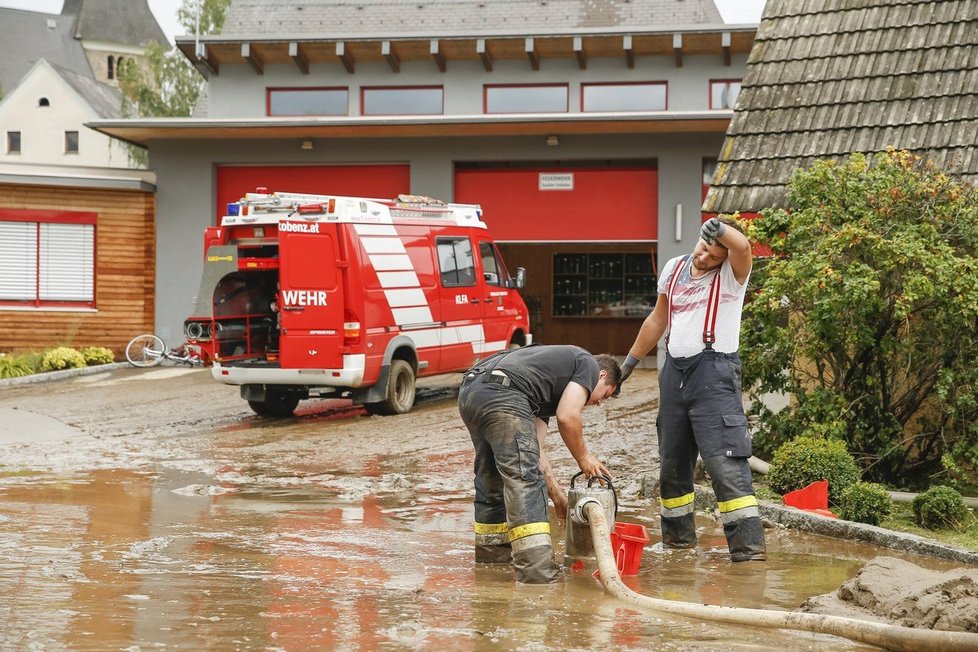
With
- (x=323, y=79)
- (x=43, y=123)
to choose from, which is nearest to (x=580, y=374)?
(x=323, y=79)

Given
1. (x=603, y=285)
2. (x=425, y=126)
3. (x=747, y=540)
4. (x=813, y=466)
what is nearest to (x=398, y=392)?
(x=813, y=466)

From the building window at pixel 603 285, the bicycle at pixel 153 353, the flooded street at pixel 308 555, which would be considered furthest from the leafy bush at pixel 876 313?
the building window at pixel 603 285

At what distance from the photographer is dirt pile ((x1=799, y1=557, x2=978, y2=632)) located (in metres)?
5.26

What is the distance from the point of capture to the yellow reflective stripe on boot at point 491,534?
7.11m

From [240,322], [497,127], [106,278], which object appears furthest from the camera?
[106,278]

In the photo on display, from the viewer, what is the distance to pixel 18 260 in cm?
2245

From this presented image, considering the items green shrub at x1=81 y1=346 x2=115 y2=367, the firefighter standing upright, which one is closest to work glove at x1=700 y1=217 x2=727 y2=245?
the firefighter standing upright

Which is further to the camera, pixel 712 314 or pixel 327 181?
pixel 327 181

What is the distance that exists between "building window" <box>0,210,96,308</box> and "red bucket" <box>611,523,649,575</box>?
1800 cm

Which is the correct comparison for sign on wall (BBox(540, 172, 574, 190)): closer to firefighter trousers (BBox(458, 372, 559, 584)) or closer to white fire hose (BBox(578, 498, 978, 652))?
firefighter trousers (BBox(458, 372, 559, 584))

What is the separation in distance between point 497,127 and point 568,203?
2125 mm

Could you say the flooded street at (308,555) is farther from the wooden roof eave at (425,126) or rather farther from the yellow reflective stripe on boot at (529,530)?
the wooden roof eave at (425,126)

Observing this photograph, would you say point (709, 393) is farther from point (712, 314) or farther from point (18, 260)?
point (18, 260)

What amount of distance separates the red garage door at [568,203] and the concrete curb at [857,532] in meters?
13.7
